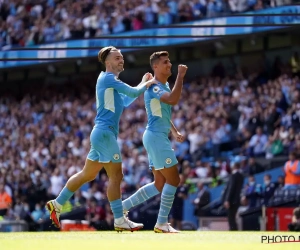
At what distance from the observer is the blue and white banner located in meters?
24.5

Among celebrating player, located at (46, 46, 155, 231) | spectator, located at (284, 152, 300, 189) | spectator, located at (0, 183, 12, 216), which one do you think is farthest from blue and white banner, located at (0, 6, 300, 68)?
celebrating player, located at (46, 46, 155, 231)

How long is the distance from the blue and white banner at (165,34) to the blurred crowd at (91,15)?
0.18 m

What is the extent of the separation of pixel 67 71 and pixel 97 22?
202 inches

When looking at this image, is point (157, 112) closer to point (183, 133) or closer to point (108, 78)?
point (108, 78)

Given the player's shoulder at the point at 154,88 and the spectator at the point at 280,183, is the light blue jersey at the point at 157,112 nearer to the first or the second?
the player's shoulder at the point at 154,88

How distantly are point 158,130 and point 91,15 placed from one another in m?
18.0

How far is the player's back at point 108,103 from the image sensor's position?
11.1m

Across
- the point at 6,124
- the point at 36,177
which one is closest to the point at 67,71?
the point at 6,124

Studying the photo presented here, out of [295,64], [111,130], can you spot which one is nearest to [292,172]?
[295,64]

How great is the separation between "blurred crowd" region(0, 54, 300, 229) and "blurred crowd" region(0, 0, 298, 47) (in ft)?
6.71

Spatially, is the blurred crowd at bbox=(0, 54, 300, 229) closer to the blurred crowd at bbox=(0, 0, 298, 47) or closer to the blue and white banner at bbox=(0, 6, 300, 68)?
the blue and white banner at bbox=(0, 6, 300, 68)

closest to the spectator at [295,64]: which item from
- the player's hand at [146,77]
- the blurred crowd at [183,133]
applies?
the blurred crowd at [183,133]

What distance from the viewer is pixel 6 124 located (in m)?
30.8

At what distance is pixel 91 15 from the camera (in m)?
28.8
